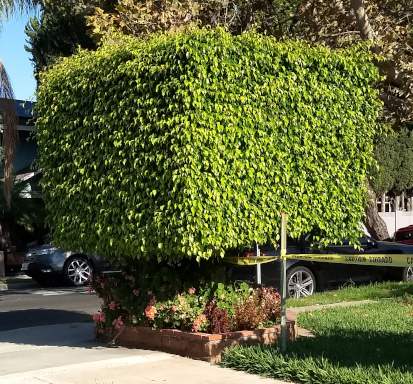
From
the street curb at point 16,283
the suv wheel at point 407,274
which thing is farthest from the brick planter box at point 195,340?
the street curb at point 16,283

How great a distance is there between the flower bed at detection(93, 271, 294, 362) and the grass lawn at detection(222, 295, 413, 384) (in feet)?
1.32

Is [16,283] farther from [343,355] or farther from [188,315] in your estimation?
[343,355]

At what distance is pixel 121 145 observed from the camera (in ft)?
25.7

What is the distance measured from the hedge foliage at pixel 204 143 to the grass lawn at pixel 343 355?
1.24m

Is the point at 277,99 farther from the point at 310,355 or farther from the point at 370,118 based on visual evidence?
the point at 310,355

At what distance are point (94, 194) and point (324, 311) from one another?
4.45 m

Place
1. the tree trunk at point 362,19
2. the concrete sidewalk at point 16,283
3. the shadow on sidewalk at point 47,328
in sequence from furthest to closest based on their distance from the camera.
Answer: the concrete sidewalk at point 16,283 < the tree trunk at point 362,19 < the shadow on sidewalk at point 47,328

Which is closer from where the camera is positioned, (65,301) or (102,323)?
(102,323)

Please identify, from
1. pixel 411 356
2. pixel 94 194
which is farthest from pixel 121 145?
pixel 411 356

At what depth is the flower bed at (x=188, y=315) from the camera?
25.6ft

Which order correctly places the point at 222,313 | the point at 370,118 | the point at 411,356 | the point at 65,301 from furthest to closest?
the point at 65,301, the point at 370,118, the point at 222,313, the point at 411,356

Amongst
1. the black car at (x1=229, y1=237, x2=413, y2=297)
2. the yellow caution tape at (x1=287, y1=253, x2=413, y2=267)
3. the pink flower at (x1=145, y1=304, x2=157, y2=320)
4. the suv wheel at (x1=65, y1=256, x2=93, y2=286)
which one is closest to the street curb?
the suv wheel at (x1=65, y1=256, x2=93, y2=286)

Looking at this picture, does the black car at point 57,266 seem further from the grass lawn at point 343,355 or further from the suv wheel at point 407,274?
the grass lawn at point 343,355

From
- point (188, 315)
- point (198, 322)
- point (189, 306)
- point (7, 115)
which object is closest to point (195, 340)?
point (198, 322)
